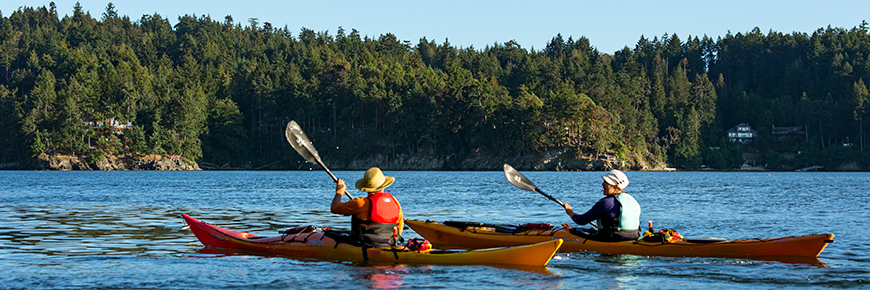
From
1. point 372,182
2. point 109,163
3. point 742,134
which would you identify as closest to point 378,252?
point 372,182

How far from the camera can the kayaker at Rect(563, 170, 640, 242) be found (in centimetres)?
1354

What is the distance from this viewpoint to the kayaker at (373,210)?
12.3 meters

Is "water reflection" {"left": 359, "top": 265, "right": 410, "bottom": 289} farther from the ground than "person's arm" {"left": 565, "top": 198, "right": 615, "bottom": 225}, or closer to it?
closer to it

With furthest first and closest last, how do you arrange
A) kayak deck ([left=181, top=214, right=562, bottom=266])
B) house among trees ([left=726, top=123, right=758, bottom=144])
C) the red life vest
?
house among trees ([left=726, top=123, right=758, bottom=144]) → kayak deck ([left=181, top=214, right=562, bottom=266]) → the red life vest

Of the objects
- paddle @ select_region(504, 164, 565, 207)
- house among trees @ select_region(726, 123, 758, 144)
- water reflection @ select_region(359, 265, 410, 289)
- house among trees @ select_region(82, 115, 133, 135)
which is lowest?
water reflection @ select_region(359, 265, 410, 289)

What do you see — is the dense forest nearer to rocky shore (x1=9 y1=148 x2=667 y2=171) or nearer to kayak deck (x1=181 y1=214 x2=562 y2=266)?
rocky shore (x1=9 y1=148 x2=667 y2=171)

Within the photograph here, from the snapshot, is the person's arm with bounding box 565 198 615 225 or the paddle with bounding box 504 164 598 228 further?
the paddle with bounding box 504 164 598 228

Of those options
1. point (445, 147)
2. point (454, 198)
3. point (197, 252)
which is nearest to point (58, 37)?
point (445, 147)

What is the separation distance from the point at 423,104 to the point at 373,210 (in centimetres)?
11266

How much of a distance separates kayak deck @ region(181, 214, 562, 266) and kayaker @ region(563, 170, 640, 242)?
1223 millimetres

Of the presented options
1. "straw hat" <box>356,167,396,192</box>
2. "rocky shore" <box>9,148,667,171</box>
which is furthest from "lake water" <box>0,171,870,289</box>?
"rocky shore" <box>9,148,667,171</box>

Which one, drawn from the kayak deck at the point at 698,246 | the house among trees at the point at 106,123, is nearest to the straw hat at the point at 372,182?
the kayak deck at the point at 698,246

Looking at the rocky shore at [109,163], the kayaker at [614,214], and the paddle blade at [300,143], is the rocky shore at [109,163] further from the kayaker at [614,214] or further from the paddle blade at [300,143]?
the kayaker at [614,214]

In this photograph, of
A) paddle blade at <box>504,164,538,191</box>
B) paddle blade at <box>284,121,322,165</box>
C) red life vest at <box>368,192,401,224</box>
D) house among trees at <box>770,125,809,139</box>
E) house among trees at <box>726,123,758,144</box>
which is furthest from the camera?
house among trees at <box>726,123,758,144</box>
